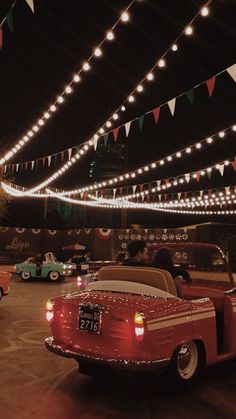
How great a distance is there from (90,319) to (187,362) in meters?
1.35

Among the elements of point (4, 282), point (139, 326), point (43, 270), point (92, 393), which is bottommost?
point (92, 393)

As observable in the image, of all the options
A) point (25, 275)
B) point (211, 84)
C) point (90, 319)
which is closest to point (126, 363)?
point (90, 319)

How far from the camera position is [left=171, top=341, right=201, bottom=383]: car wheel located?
16.7 feet

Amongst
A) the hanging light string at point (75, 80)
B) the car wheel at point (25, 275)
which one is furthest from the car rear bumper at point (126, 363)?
the car wheel at point (25, 275)

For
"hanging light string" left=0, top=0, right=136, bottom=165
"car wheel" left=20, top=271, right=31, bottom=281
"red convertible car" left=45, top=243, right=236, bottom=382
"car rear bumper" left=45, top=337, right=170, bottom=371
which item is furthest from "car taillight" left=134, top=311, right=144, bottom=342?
"car wheel" left=20, top=271, right=31, bottom=281

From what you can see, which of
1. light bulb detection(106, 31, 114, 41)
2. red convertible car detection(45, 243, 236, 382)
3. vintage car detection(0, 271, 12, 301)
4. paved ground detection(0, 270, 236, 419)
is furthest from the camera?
vintage car detection(0, 271, 12, 301)

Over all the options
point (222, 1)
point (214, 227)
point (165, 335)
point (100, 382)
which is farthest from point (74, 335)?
point (214, 227)

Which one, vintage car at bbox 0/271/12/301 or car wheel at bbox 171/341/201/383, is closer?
car wheel at bbox 171/341/201/383

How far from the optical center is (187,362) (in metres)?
5.28

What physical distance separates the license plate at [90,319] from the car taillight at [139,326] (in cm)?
47

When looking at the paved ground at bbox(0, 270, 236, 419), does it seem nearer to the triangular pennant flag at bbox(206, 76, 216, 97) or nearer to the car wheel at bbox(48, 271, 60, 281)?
the triangular pennant flag at bbox(206, 76, 216, 97)

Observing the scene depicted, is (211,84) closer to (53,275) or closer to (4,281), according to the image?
(4,281)

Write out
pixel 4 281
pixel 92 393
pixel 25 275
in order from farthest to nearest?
1. pixel 25 275
2. pixel 4 281
3. pixel 92 393

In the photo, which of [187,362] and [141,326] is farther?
[187,362]
